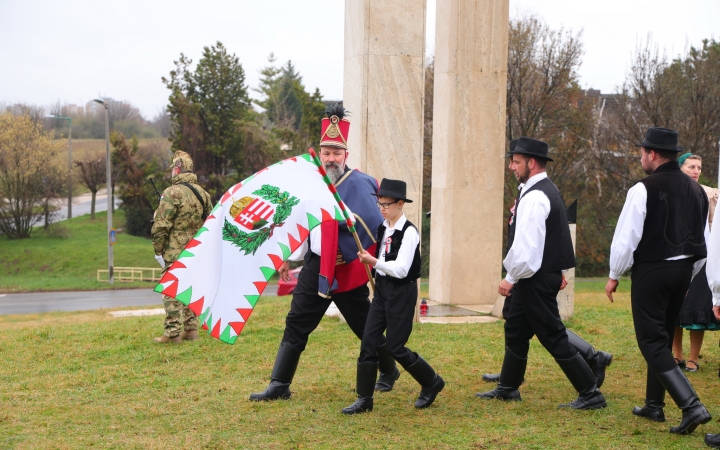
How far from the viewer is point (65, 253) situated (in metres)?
46.3

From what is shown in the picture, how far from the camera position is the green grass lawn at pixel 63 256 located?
140ft

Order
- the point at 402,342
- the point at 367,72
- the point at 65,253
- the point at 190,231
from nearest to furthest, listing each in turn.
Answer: the point at 402,342
the point at 190,231
the point at 367,72
the point at 65,253

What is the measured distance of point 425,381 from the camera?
6172 millimetres

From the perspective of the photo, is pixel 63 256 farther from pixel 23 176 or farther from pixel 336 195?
pixel 336 195

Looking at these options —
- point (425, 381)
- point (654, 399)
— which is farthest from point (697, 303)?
point (425, 381)

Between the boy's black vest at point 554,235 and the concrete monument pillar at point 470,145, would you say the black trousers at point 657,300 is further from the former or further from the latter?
the concrete monument pillar at point 470,145

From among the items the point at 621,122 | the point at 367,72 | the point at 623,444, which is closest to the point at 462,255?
the point at 367,72

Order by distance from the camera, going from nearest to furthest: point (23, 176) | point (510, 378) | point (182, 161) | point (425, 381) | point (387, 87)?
point (425, 381) → point (510, 378) → point (182, 161) → point (387, 87) → point (23, 176)

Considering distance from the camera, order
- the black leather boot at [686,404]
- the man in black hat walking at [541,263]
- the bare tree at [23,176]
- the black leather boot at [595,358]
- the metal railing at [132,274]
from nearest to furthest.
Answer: the black leather boot at [686,404], the man in black hat walking at [541,263], the black leather boot at [595,358], the metal railing at [132,274], the bare tree at [23,176]

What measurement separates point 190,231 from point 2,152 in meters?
43.2

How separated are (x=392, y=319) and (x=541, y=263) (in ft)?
3.84

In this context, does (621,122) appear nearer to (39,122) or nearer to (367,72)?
(367,72)

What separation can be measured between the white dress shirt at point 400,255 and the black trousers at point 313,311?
2.19 ft

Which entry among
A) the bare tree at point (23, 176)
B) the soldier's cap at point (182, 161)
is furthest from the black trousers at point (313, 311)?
the bare tree at point (23, 176)
